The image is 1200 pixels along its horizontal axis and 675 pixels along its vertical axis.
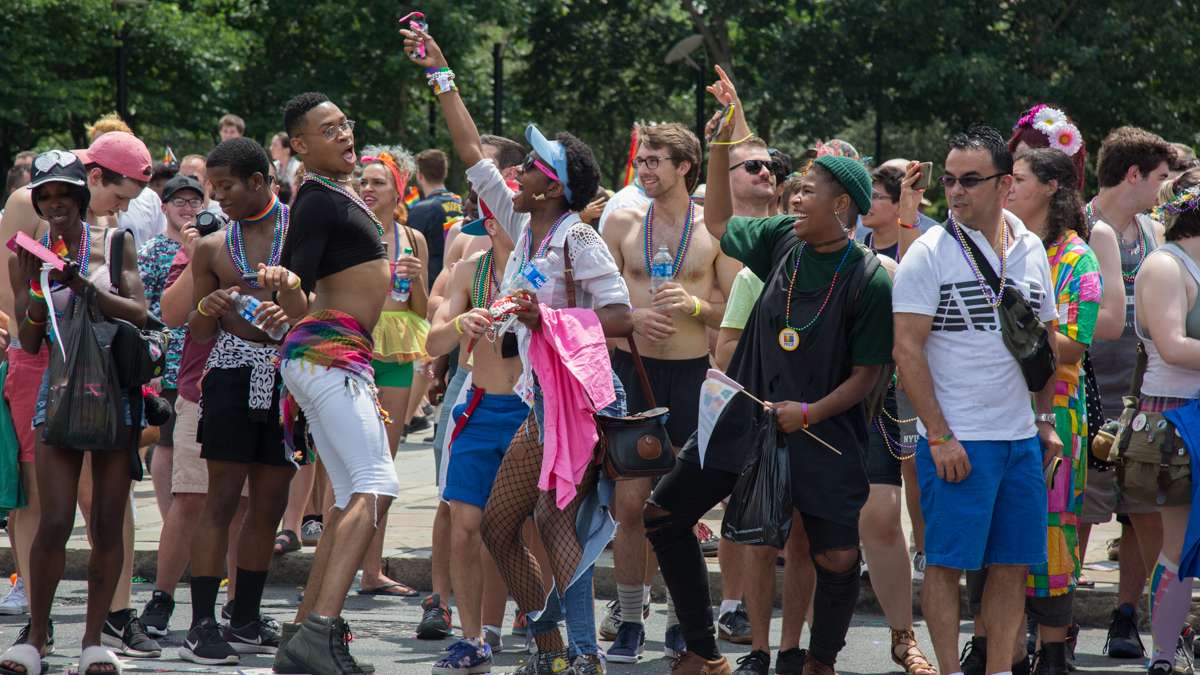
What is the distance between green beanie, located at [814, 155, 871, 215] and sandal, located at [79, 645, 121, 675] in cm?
329

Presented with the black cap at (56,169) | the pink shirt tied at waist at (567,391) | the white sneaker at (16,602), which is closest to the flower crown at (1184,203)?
the pink shirt tied at waist at (567,391)

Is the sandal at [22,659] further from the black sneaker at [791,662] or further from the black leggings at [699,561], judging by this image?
the black sneaker at [791,662]

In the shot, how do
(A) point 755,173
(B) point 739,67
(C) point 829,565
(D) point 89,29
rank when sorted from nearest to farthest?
1. (C) point 829,565
2. (A) point 755,173
3. (D) point 89,29
4. (B) point 739,67

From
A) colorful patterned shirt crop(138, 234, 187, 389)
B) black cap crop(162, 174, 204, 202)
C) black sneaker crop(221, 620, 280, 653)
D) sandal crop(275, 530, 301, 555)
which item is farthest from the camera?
sandal crop(275, 530, 301, 555)

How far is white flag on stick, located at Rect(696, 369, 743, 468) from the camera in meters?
6.02

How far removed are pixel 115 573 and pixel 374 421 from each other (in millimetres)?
1194

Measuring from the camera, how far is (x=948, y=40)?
101ft

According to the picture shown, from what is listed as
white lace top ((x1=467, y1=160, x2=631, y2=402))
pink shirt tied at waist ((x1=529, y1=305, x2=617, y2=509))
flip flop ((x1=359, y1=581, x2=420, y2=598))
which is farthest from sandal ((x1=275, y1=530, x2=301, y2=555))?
pink shirt tied at waist ((x1=529, y1=305, x2=617, y2=509))

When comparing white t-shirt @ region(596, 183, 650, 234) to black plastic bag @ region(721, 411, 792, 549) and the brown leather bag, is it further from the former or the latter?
black plastic bag @ region(721, 411, 792, 549)

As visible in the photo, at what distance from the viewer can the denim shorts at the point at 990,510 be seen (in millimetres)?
5801

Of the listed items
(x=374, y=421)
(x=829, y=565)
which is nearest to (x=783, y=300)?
(x=829, y=565)

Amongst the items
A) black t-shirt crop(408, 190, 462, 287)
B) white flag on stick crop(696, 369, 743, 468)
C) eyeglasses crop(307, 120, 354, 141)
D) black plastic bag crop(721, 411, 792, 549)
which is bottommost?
black plastic bag crop(721, 411, 792, 549)

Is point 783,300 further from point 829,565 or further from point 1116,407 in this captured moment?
point 1116,407

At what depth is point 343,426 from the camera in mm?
6141
